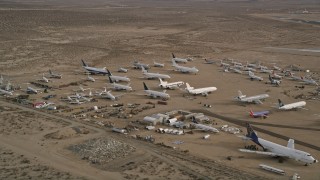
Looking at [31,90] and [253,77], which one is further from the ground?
[253,77]

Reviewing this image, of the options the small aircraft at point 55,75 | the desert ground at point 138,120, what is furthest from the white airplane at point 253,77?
the small aircraft at point 55,75

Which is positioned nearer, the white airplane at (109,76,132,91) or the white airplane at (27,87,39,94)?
the white airplane at (27,87,39,94)

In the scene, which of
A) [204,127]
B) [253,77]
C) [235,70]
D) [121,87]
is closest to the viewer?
[204,127]

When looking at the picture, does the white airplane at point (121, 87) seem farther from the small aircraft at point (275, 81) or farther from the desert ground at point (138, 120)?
the small aircraft at point (275, 81)

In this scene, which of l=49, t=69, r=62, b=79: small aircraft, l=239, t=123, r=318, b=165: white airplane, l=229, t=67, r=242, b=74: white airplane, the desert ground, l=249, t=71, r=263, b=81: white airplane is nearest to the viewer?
the desert ground

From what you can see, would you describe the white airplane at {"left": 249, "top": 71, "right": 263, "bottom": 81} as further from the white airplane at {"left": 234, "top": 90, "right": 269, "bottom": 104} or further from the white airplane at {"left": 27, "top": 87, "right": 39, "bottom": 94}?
the white airplane at {"left": 27, "top": 87, "right": 39, "bottom": 94}

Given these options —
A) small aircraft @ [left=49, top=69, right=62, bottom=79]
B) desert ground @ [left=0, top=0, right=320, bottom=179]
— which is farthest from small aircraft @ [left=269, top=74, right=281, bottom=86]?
small aircraft @ [left=49, top=69, right=62, bottom=79]

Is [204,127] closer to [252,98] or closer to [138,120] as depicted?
[138,120]

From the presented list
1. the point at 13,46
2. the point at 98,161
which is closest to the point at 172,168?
the point at 98,161

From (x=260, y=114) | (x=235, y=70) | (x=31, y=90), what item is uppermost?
(x=235, y=70)

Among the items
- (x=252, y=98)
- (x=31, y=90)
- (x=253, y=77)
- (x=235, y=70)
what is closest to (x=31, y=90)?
(x=31, y=90)

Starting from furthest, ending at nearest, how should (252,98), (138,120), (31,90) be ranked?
(31,90), (252,98), (138,120)
